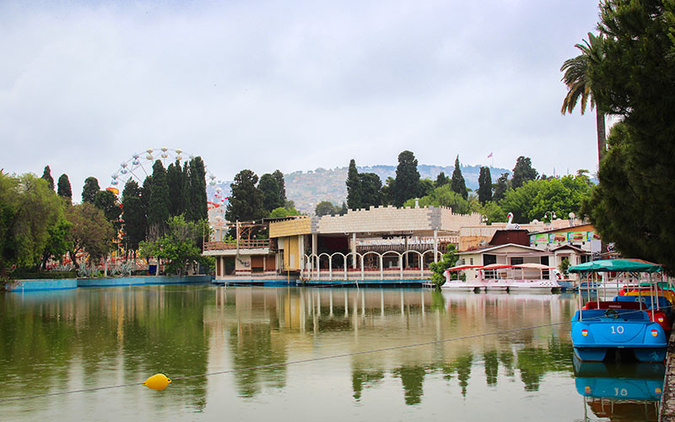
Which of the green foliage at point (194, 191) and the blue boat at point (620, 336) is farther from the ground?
the green foliage at point (194, 191)

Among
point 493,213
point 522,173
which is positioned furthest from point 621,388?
point 522,173

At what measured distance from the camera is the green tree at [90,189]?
285 ft

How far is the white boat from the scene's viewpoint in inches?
1614

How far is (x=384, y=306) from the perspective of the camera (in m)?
32.0

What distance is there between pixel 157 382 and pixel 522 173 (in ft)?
337

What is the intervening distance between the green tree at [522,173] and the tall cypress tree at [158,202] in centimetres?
5711

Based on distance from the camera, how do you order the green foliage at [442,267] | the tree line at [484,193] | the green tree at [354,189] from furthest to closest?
the green tree at [354,189] → the tree line at [484,193] → the green foliage at [442,267]

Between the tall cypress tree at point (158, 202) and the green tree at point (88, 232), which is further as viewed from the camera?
the tall cypress tree at point (158, 202)

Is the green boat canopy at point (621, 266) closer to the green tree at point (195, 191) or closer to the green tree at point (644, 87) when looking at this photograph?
the green tree at point (644, 87)

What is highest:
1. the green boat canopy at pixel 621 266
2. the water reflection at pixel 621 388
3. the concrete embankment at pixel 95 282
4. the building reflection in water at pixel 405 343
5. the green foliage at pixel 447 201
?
the green foliage at pixel 447 201

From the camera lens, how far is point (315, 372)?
13.4 metres

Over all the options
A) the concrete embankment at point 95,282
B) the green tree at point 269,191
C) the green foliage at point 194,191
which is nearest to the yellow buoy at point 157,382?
the concrete embankment at point 95,282

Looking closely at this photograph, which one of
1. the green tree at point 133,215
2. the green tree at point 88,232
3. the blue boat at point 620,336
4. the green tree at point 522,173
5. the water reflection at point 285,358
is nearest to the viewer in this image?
the water reflection at point 285,358

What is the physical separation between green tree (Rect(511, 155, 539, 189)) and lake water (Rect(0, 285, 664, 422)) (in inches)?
3410
